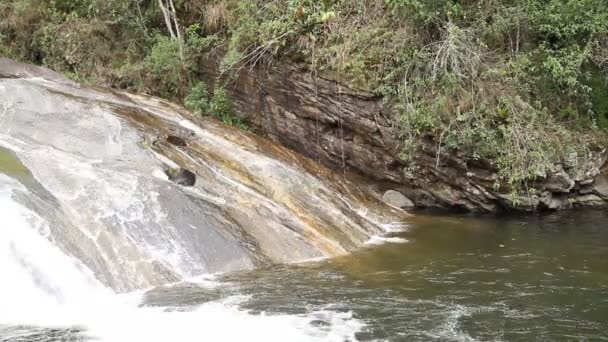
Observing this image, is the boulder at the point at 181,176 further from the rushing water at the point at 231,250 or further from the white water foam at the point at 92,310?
the white water foam at the point at 92,310

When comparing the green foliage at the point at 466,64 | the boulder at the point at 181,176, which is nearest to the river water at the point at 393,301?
the boulder at the point at 181,176

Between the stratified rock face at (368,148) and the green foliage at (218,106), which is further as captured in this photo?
the green foliage at (218,106)

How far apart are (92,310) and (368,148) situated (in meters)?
6.72

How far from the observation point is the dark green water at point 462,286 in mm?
6199

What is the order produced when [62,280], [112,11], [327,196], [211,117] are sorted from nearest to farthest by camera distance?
[62,280] → [327,196] → [211,117] → [112,11]

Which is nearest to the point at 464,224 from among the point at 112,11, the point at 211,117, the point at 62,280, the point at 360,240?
the point at 360,240

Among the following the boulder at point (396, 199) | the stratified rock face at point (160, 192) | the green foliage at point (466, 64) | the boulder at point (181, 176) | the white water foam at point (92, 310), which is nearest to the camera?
the white water foam at point (92, 310)

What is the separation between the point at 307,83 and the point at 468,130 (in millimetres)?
3174

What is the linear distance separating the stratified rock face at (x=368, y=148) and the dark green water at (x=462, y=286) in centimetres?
126

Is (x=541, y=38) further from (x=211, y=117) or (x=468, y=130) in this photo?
(x=211, y=117)

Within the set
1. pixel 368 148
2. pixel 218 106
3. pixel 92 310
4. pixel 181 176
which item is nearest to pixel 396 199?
pixel 368 148

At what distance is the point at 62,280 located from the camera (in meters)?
7.10

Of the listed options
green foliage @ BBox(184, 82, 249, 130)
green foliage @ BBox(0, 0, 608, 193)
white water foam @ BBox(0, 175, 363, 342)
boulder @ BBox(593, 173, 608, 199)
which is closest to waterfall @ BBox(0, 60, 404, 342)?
white water foam @ BBox(0, 175, 363, 342)

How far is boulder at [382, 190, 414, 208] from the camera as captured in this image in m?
12.2
